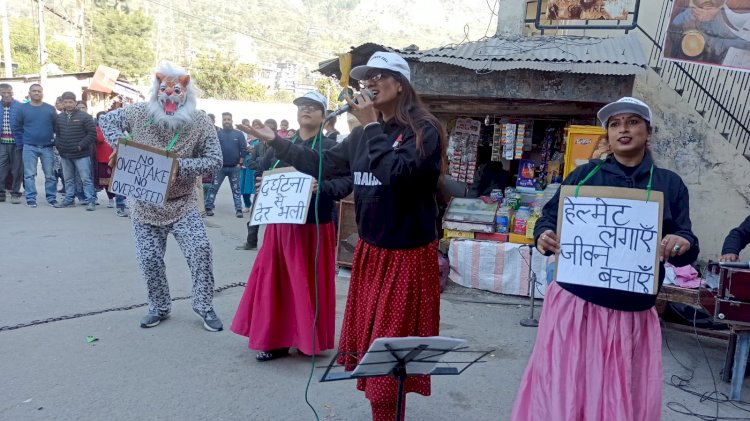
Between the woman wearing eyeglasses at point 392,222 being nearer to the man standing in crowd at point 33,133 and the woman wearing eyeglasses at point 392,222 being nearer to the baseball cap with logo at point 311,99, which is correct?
the baseball cap with logo at point 311,99

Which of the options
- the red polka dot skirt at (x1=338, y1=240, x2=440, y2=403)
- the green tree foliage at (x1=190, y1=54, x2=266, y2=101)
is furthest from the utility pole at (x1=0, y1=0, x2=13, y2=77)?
the red polka dot skirt at (x1=338, y1=240, x2=440, y2=403)

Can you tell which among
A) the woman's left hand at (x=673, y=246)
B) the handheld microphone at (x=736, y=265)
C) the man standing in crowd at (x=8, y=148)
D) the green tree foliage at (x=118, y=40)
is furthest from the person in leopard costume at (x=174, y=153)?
the green tree foliage at (x=118, y=40)

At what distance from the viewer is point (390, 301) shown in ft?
8.95

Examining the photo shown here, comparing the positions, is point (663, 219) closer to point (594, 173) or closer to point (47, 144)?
point (594, 173)

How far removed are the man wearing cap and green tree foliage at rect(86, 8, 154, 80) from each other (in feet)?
151

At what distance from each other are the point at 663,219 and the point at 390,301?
1296 millimetres

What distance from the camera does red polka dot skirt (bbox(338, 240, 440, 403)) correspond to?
271cm

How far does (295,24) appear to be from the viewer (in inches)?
5133

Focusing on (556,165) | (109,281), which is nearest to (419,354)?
(109,281)

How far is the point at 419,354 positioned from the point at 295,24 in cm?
13695

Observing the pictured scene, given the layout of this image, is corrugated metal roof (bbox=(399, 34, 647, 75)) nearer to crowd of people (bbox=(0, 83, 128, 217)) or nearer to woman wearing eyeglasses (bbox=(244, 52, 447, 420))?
woman wearing eyeglasses (bbox=(244, 52, 447, 420))

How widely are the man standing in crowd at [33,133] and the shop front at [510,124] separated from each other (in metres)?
5.79

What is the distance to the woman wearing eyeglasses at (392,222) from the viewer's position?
102 inches

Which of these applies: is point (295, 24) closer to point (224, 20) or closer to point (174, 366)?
point (224, 20)
